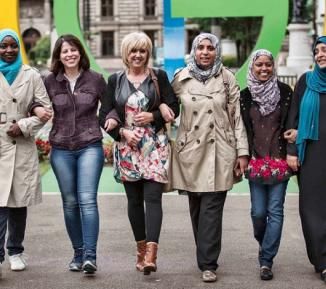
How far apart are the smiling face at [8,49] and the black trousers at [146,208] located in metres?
1.23

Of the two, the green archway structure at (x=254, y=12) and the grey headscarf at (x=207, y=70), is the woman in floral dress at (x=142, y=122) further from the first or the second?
the green archway structure at (x=254, y=12)

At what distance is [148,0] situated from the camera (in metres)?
70.2

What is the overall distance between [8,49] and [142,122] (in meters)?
1.11

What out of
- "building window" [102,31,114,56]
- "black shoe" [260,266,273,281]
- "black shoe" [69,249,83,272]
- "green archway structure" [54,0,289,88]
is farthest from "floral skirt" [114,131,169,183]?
"building window" [102,31,114,56]

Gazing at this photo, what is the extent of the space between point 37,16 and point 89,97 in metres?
72.2

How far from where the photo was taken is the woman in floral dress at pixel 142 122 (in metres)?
5.46

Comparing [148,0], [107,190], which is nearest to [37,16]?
[148,0]

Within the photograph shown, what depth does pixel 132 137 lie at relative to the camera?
5.46 m

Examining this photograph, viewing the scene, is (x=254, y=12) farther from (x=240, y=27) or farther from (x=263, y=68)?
(x=240, y=27)

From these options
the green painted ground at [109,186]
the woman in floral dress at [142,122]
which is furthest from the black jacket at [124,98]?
the green painted ground at [109,186]

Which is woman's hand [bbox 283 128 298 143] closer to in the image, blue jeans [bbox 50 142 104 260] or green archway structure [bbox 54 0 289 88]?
blue jeans [bbox 50 142 104 260]

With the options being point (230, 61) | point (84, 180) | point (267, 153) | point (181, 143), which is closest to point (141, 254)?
point (84, 180)

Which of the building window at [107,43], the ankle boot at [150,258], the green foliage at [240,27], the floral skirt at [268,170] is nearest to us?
the ankle boot at [150,258]

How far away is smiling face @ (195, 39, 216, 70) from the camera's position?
5477 mm
